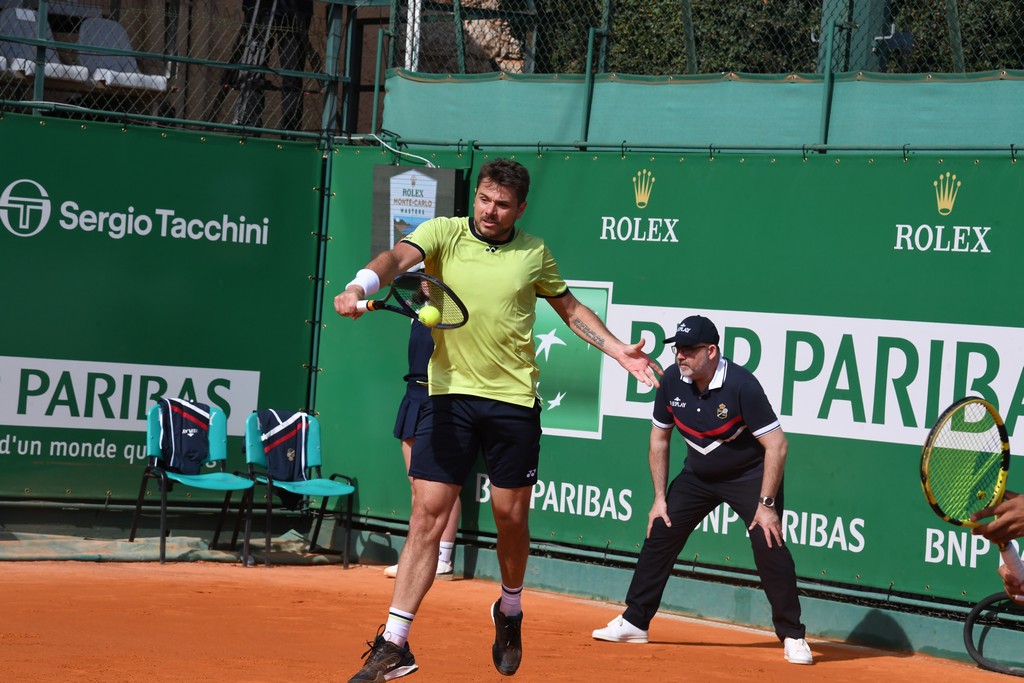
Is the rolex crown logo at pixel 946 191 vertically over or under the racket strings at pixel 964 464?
over

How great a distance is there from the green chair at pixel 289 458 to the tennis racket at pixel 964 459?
4.93m

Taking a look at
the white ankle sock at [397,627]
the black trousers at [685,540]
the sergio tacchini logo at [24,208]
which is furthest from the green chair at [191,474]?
the white ankle sock at [397,627]

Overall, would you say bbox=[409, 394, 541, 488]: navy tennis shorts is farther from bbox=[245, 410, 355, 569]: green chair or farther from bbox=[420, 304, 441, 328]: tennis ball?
bbox=[245, 410, 355, 569]: green chair

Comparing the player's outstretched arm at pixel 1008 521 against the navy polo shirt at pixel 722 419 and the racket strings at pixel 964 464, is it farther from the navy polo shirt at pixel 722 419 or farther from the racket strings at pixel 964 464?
the navy polo shirt at pixel 722 419

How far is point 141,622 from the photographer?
289 inches

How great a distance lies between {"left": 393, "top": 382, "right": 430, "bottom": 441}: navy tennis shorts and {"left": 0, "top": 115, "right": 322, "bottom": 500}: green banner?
1.21 meters

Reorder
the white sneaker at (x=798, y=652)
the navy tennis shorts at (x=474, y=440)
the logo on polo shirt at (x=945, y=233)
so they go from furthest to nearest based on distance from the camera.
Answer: the logo on polo shirt at (x=945, y=233) < the white sneaker at (x=798, y=652) < the navy tennis shorts at (x=474, y=440)

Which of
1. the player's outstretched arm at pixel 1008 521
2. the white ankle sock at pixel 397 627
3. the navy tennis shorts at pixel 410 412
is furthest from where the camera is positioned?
the navy tennis shorts at pixel 410 412

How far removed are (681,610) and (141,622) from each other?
3.32m

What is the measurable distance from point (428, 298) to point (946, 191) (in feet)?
12.4

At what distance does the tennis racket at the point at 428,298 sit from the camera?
5277 mm

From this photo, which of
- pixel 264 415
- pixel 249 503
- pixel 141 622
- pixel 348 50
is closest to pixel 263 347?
pixel 264 415

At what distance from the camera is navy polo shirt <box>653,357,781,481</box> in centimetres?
725

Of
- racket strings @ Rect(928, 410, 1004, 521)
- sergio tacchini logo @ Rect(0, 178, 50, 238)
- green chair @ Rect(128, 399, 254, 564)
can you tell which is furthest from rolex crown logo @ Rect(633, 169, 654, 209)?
sergio tacchini logo @ Rect(0, 178, 50, 238)
